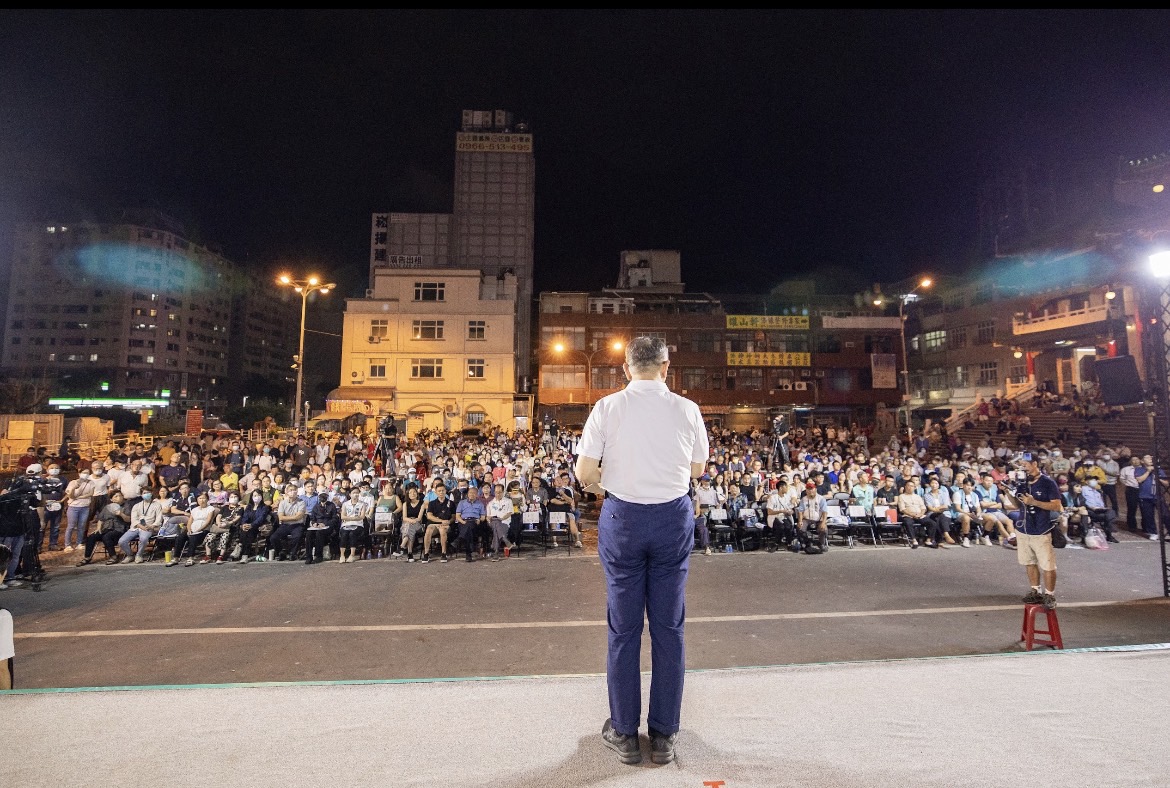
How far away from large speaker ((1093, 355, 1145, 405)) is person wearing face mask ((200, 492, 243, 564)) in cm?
1366

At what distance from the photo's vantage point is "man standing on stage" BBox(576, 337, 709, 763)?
219 cm

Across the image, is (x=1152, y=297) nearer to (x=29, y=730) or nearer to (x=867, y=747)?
(x=867, y=747)

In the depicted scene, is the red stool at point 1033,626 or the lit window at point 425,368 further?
the lit window at point 425,368

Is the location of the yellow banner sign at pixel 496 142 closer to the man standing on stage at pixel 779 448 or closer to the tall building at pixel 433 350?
the tall building at pixel 433 350

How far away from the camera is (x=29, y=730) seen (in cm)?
230

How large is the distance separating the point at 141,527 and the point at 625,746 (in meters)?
11.2

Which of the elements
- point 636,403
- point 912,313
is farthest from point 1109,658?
point 912,313

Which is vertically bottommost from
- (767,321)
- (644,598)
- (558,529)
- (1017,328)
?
(558,529)

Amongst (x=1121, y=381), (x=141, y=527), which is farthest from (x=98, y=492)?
(x=1121, y=381)

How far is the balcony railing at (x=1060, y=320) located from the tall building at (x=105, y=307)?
330 feet

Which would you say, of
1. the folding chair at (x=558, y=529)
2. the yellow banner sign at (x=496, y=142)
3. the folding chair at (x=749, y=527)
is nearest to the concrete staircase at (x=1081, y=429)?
the folding chair at (x=749, y=527)

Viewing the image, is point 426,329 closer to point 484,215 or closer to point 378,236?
point 484,215

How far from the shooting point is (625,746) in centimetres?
214

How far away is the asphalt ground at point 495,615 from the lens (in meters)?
5.02
